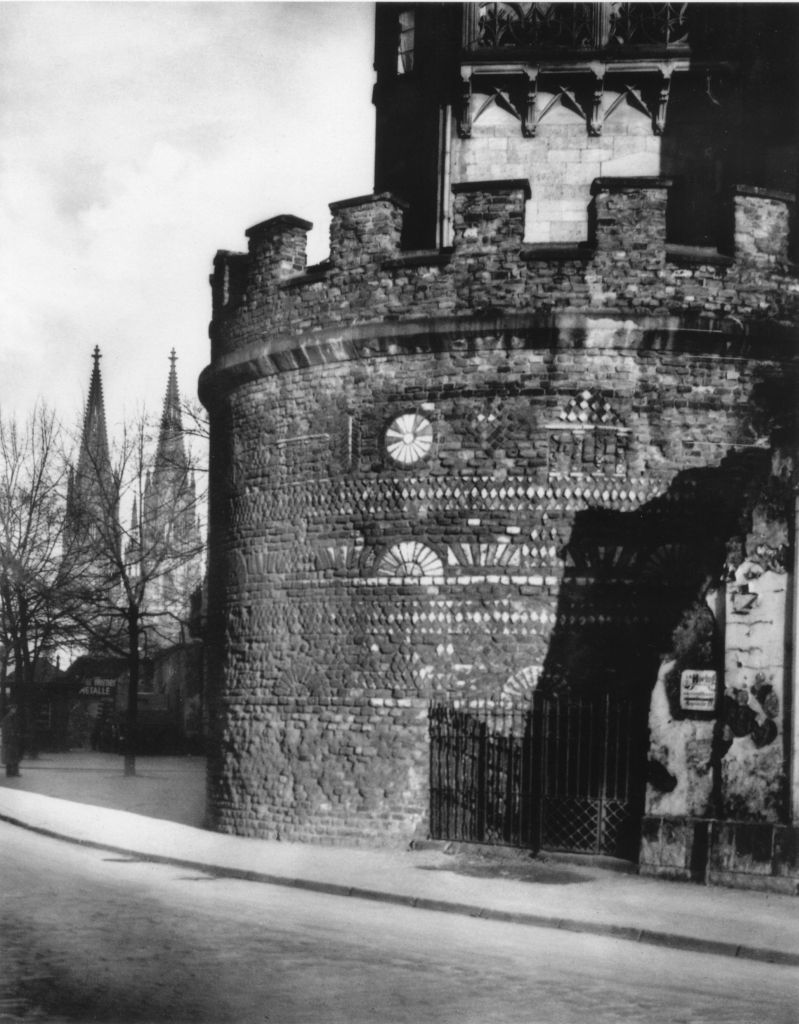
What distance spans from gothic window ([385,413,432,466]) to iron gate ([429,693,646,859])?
2703 millimetres

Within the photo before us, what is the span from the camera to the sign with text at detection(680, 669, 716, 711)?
13695 millimetres

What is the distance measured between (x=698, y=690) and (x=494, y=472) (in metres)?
3.35

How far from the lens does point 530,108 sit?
19016 millimetres

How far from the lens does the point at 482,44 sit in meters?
19.0

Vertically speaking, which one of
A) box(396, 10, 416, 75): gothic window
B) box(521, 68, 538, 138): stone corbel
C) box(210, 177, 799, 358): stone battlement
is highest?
box(396, 10, 416, 75): gothic window

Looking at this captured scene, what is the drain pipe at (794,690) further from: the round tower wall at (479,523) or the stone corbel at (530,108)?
the stone corbel at (530,108)

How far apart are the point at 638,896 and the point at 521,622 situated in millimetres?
3703

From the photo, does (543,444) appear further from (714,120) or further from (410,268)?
(714,120)

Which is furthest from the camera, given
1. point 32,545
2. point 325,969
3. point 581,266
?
point 32,545

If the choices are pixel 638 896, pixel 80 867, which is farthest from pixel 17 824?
pixel 638 896

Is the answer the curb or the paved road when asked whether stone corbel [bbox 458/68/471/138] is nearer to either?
the curb

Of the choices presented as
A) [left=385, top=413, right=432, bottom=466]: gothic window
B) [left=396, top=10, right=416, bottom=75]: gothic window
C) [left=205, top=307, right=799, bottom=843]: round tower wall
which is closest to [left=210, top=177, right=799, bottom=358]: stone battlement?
[left=205, top=307, right=799, bottom=843]: round tower wall

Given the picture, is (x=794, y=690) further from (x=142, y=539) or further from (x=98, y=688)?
(x=98, y=688)

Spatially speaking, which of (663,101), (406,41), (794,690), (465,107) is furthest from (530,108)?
(794,690)
